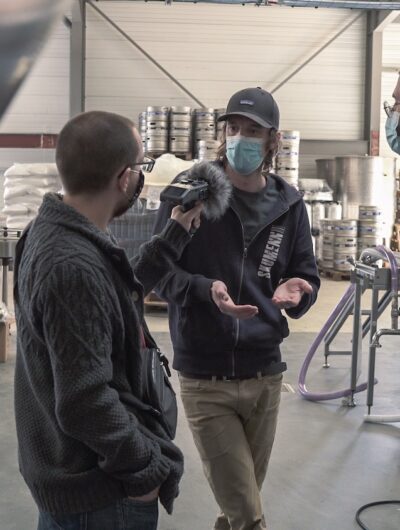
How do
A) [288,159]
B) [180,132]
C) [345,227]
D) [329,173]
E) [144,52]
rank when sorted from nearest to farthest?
[180,132], [288,159], [345,227], [329,173], [144,52]

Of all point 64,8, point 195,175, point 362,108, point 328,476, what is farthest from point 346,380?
point 362,108

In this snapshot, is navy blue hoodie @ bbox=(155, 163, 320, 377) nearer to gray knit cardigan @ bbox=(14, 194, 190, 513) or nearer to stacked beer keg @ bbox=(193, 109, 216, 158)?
gray knit cardigan @ bbox=(14, 194, 190, 513)

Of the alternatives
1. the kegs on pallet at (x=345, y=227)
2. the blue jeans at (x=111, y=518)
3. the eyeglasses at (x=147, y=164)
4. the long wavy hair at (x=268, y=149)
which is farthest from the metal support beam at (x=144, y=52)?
the blue jeans at (x=111, y=518)

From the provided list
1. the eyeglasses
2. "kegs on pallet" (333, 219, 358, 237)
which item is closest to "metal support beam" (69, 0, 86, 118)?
"kegs on pallet" (333, 219, 358, 237)

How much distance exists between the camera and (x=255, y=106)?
203 cm

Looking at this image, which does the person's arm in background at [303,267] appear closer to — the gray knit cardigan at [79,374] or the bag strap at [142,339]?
the bag strap at [142,339]

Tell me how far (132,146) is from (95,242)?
8.3 inches

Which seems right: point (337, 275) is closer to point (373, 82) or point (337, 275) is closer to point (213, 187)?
point (373, 82)

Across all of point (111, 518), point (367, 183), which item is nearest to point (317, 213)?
point (367, 183)

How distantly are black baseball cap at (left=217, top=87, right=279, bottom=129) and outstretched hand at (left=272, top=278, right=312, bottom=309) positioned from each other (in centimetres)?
50

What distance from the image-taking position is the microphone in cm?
175

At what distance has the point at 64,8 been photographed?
39 cm

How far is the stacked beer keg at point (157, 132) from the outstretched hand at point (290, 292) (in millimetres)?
8615

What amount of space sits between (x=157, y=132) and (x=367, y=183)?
12.7 feet
